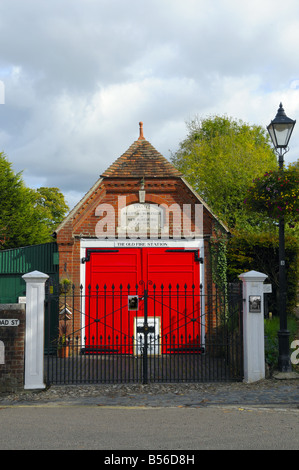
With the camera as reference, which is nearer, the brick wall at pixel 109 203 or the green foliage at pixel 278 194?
the green foliage at pixel 278 194

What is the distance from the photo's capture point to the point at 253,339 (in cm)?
930

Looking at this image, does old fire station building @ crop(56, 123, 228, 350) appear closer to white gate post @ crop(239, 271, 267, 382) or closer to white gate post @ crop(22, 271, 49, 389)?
white gate post @ crop(239, 271, 267, 382)

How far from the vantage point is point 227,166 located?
27.0 meters

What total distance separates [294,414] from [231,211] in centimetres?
1970

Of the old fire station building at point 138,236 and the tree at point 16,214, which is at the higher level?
the tree at point 16,214

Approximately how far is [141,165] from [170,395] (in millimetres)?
7289

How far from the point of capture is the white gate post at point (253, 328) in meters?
9.23

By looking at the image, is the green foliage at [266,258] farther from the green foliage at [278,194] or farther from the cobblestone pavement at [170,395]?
the cobblestone pavement at [170,395]

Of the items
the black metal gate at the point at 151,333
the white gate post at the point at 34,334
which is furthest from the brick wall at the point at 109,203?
the white gate post at the point at 34,334

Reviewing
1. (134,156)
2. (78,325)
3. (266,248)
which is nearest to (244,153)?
(266,248)

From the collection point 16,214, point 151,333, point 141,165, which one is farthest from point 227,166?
point 151,333

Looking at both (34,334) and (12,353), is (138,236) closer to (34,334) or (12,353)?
(34,334)

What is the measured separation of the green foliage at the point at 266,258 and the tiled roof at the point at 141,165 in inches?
148
